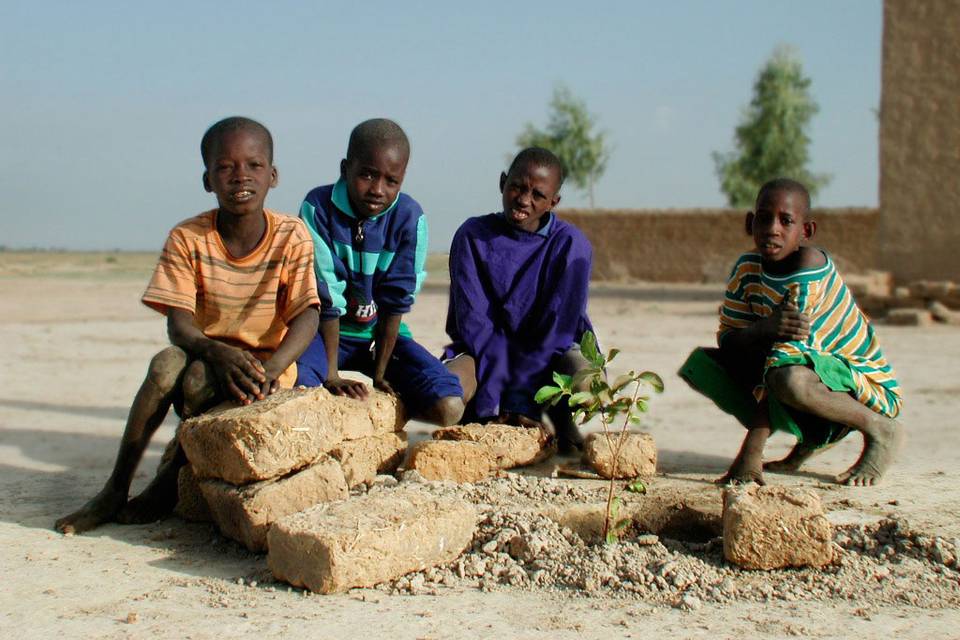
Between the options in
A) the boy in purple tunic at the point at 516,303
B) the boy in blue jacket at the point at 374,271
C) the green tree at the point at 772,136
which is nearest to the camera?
the boy in blue jacket at the point at 374,271

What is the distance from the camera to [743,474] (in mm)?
3953

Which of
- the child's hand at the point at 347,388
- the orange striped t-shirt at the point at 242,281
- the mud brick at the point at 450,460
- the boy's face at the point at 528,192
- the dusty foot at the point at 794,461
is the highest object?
the boy's face at the point at 528,192

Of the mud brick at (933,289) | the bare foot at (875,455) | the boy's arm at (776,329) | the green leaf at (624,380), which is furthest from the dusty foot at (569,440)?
the mud brick at (933,289)

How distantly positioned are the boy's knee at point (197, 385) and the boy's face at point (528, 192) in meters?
1.64

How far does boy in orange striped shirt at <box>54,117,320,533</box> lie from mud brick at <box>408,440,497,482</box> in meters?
0.59

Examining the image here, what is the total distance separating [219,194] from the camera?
3.67m

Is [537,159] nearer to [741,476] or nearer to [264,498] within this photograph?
[741,476]

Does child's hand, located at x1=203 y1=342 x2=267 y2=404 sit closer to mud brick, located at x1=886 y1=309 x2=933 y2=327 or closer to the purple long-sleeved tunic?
the purple long-sleeved tunic

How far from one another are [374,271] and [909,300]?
9.98m

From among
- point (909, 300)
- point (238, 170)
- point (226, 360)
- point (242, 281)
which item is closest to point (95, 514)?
point (226, 360)

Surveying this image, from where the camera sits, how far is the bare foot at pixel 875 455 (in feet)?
13.3

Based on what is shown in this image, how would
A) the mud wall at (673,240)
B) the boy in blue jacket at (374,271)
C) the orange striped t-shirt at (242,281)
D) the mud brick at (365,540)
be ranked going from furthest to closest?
the mud wall at (673,240) < the boy in blue jacket at (374,271) < the orange striped t-shirt at (242,281) < the mud brick at (365,540)

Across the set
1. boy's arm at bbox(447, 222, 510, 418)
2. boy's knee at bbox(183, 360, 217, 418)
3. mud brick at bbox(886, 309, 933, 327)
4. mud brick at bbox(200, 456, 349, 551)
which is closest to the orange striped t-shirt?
boy's knee at bbox(183, 360, 217, 418)

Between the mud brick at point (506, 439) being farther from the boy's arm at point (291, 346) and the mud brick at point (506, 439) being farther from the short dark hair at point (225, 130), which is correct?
the short dark hair at point (225, 130)
